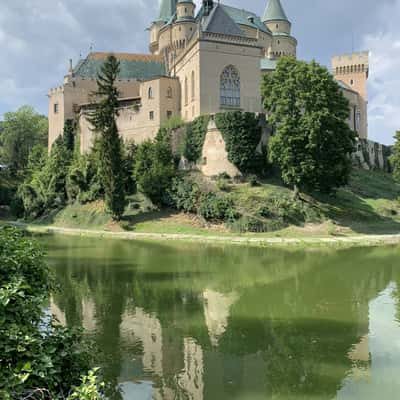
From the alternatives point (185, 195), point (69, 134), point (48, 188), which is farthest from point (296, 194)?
point (69, 134)

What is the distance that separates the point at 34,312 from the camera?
6.42 metres

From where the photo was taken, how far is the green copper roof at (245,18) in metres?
62.5

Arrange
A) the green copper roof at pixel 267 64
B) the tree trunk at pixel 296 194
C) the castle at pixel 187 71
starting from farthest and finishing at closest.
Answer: the green copper roof at pixel 267 64 → the castle at pixel 187 71 → the tree trunk at pixel 296 194

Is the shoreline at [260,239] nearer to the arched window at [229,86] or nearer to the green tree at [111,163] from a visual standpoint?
the green tree at [111,163]

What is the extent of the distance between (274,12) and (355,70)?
16989 mm

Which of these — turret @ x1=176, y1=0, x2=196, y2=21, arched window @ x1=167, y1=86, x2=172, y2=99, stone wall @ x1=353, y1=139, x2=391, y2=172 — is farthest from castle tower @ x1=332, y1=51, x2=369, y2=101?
arched window @ x1=167, y1=86, x2=172, y2=99

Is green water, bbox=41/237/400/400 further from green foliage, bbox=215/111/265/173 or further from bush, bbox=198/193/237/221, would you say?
green foliage, bbox=215/111/265/173

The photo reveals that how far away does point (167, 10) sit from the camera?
6775 cm

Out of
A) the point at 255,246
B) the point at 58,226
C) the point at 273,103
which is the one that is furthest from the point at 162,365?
the point at 58,226

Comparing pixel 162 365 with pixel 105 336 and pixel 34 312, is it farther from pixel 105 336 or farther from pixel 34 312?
pixel 34 312

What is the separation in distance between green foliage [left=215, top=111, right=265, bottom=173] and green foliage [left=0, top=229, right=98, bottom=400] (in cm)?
3353

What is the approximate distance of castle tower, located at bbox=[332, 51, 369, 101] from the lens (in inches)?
3022

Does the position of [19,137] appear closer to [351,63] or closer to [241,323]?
[351,63]

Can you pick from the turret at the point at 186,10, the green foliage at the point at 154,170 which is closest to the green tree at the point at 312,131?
the green foliage at the point at 154,170
